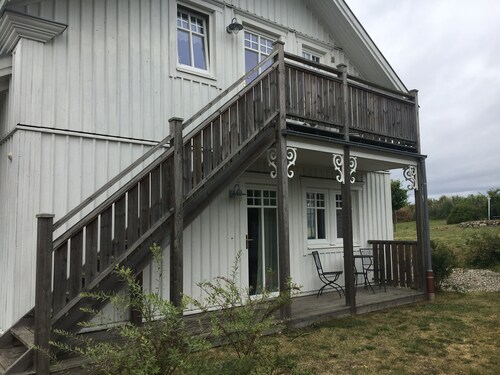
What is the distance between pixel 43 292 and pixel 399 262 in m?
7.76

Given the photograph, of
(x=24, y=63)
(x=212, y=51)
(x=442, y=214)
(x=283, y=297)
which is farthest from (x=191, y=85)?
(x=442, y=214)

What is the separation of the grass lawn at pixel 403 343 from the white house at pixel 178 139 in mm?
1016

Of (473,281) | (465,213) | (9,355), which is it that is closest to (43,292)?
(9,355)

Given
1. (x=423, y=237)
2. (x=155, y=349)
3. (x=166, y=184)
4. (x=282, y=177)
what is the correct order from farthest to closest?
(x=423, y=237), (x=282, y=177), (x=166, y=184), (x=155, y=349)

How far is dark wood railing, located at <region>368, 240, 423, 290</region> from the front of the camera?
903 cm

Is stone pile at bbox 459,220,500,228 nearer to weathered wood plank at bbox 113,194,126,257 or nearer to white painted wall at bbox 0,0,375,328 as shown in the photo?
white painted wall at bbox 0,0,375,328

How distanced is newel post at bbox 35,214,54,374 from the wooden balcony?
4013mm

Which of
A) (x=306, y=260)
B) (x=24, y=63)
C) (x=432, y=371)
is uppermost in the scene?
(x=24, y=63)

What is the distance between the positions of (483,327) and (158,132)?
6.13 metres

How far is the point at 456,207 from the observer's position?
100ft

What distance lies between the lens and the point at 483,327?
6.49 meters

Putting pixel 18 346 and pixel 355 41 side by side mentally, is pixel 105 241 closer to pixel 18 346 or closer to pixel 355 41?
pixel 18 346

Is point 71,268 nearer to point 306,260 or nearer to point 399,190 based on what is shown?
point 306,260

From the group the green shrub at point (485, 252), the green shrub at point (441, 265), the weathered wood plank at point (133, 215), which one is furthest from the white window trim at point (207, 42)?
the green shrub at point (485, 252)
